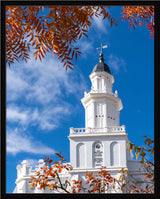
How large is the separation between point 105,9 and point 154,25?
2.96ft

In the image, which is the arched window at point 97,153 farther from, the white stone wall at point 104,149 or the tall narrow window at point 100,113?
the tall narrow window at point 100,113

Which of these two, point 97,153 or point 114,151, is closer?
point 114,151

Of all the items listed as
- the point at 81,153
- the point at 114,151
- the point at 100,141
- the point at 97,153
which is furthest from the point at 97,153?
the point at 114,151

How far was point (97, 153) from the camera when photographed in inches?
1057

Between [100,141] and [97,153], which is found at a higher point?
[100,141]

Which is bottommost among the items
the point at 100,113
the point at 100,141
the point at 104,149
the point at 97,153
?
the point at 97,153

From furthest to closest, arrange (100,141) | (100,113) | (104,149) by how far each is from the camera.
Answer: (100,113), (100,141), (104,149)

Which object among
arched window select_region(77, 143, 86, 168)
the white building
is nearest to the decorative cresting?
the white building

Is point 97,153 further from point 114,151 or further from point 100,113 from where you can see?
point 100,113

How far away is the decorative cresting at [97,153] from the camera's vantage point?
2646 centimetres

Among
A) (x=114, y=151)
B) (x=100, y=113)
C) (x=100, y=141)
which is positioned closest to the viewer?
(x=114, y=151)

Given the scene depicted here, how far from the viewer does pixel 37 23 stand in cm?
581
